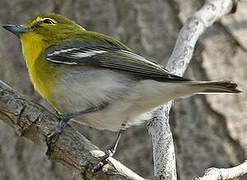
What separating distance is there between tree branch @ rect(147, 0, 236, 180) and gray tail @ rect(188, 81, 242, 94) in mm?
410

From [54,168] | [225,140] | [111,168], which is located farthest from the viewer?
[54,168]

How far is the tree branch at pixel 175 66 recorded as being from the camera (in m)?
2.91

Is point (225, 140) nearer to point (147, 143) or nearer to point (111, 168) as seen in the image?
point (147, 143)

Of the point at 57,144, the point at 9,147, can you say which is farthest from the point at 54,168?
the point at 57,144

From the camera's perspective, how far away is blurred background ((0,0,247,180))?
161 inches

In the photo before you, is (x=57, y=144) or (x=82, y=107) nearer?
(x=57, y=144)

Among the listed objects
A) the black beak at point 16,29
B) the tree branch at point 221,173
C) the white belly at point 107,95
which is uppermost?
the black beak at point 16,29

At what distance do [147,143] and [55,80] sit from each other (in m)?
1.41

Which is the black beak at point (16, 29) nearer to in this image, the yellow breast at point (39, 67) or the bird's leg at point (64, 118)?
the yellow breast at point (39, 67)

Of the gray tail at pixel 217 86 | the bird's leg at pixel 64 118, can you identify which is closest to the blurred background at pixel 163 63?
the bird's leg at pixel 64 118

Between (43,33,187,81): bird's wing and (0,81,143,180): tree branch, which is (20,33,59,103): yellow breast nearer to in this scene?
(43,33,187,81): bird's wing

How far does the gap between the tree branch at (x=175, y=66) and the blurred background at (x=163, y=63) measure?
1.14 ft

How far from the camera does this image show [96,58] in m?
3.35

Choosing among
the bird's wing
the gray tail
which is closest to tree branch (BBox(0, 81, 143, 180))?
the bird's wing
